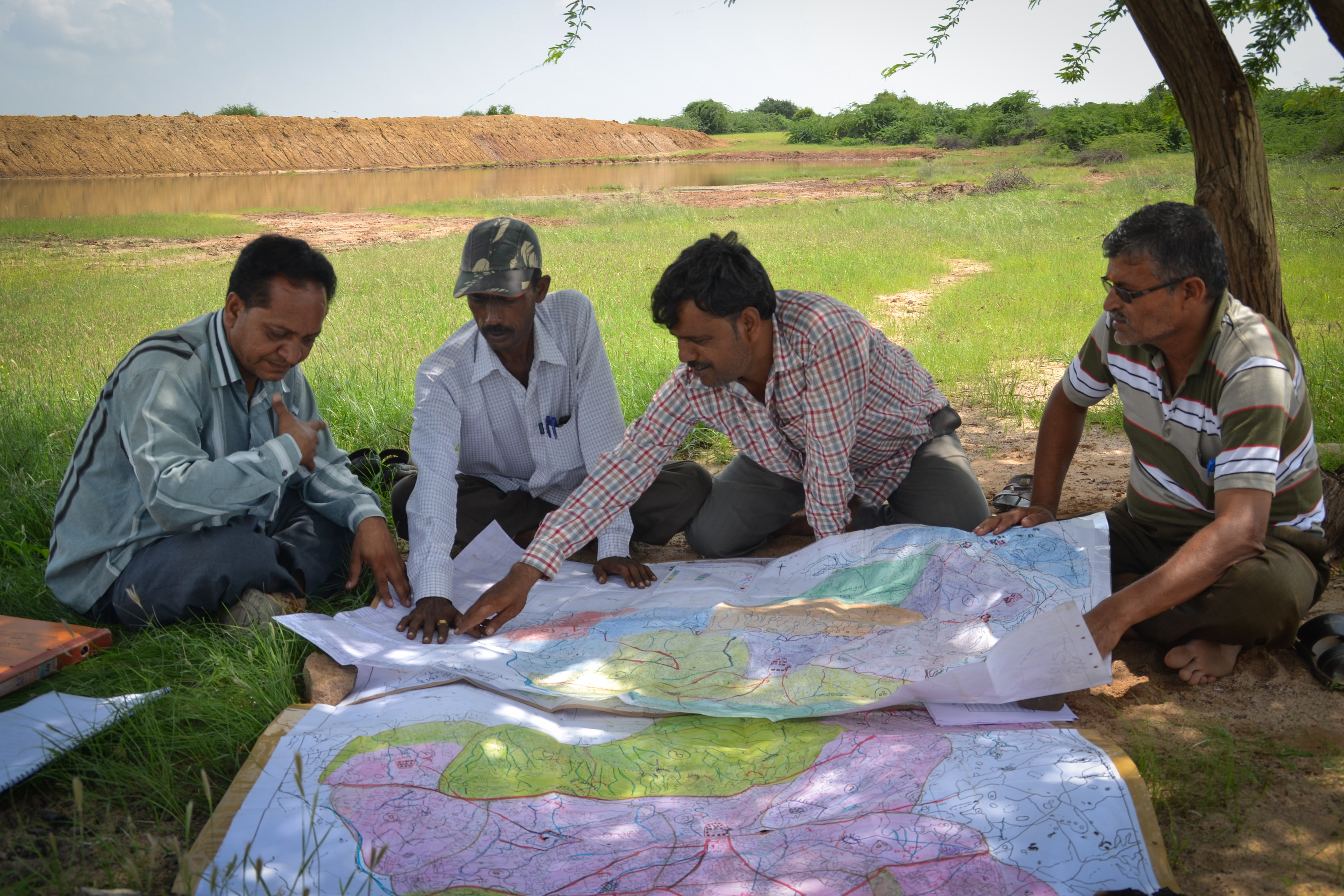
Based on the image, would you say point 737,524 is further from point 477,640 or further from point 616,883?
point 616,883

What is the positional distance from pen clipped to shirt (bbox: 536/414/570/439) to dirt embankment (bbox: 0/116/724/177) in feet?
114

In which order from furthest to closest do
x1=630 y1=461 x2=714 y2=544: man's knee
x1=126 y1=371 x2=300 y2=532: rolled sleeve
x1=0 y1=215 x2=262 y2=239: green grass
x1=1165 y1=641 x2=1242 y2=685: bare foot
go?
x1=0 y1=215 x2=262 y2=239: green grass, x1=630 y1=461 x2=714 y2=544: man's knee, x1=126 y1=371 x2=300 y2=532: rolled sleeve, x1=1165 y1=641 x2=1242 y2=685: bare foot

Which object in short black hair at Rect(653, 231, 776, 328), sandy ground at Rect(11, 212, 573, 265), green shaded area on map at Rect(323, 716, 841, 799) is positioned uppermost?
sandy ground at Rect(11, 212, 573, 265)

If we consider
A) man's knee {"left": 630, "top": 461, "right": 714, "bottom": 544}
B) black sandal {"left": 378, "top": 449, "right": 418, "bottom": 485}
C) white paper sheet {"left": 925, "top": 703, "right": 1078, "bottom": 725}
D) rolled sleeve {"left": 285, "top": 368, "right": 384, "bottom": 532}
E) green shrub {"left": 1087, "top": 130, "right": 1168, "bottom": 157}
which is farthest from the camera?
green shrub {"left": 1087, "top": 130, "right": 1168, "bottom": 157}

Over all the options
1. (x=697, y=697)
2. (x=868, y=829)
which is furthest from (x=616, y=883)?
(x=697, y=697)

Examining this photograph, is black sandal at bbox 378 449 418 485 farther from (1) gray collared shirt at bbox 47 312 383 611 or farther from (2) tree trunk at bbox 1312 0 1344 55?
(2) tree trunk at bbox 1312 0 1344 55

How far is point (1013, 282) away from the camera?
10344 mm

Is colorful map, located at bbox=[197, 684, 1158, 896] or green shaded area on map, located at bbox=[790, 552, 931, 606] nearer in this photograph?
colorful map, located at bbox=[197, 684, 1158, 896]

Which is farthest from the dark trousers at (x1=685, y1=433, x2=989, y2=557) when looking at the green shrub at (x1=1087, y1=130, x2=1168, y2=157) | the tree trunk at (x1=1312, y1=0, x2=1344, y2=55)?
the green shrub at (x1=1087, y1=130, x2=1168, y2=157)

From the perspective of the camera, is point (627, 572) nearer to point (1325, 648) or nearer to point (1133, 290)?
point (1133, 290)

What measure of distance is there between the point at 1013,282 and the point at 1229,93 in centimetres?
671

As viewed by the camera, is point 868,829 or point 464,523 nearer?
point 868,829

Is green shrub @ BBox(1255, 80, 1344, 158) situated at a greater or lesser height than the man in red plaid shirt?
greater

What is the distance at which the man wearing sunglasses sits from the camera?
92.0 inches
